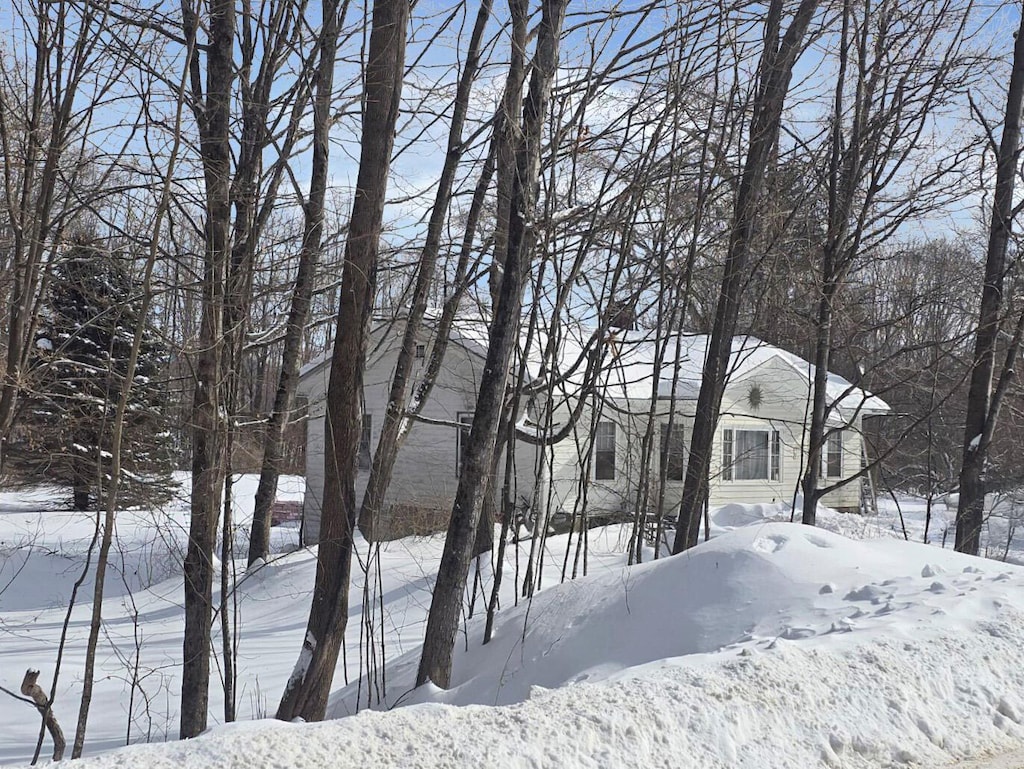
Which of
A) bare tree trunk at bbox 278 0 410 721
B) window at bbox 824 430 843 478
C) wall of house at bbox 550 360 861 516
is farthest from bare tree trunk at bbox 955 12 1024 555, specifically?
window at bbox 824 430 843 478

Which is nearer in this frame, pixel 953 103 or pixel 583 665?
pixel 583 665

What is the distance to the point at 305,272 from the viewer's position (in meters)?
9.43

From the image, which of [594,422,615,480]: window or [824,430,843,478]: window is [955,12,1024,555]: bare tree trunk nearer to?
[594,422,615,480]: window

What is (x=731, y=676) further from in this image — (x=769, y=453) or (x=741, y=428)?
(x=769, y=453)

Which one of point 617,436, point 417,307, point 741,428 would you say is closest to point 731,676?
point 417,307

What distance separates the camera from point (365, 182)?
7.30 m

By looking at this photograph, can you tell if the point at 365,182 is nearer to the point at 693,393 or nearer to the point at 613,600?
the point at 613,600

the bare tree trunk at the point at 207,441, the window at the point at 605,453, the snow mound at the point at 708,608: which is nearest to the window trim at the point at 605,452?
the window at the point at 605,453

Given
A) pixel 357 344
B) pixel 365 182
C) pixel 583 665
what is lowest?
pixel 583 665

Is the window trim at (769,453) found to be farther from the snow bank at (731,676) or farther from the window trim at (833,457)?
the snow bank at (731,676)

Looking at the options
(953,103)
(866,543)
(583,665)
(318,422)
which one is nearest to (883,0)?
(953,103)

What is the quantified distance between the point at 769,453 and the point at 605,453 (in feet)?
15.8

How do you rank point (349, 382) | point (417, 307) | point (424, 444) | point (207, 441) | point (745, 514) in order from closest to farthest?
1. point (349, 382)
2. point (207, 441)
3. point (417, 307)
4. point (745, 514)
5. point (424, 444)

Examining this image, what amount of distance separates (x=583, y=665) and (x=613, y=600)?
73 cm
